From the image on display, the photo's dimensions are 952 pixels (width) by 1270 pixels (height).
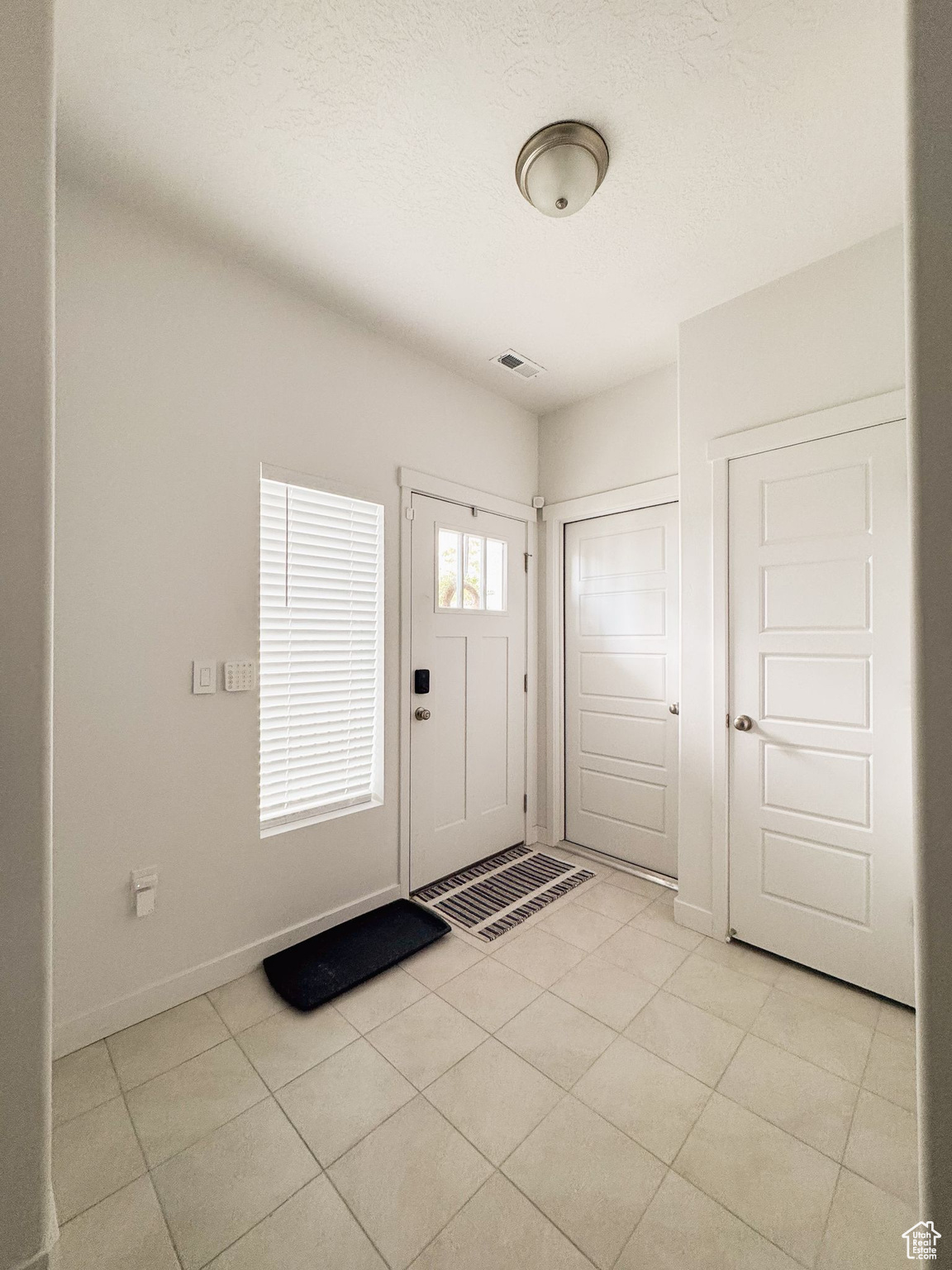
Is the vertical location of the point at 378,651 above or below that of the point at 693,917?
above

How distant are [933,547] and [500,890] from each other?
104 inches

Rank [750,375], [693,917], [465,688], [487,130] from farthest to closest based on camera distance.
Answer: [465,688], [693,917], [750,375], [487,130]

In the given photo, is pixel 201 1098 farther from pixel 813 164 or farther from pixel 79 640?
pixel 813 164

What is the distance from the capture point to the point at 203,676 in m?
1.92

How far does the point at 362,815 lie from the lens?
242cm

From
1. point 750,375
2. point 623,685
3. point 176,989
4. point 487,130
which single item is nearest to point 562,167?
point 487,130

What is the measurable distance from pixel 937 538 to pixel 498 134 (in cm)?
179

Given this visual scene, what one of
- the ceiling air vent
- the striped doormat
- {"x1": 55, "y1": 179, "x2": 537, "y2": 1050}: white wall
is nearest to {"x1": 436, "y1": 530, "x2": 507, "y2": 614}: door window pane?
{"x1": 55, "y1": 179, "x2": 537, "y2": 1050}: white wall

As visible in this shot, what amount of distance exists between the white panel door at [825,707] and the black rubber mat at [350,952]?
55.3 inches

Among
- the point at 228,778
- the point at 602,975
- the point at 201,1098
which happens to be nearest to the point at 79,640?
the point at 228,778

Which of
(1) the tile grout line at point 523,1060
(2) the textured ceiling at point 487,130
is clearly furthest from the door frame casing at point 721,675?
(2) the textured ceiling at point 487,130

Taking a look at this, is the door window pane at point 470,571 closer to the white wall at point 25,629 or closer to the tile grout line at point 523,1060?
the tile grout line at point 523,1060

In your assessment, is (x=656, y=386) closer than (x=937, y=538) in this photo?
No

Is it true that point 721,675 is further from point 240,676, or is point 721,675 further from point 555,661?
point 240,676
